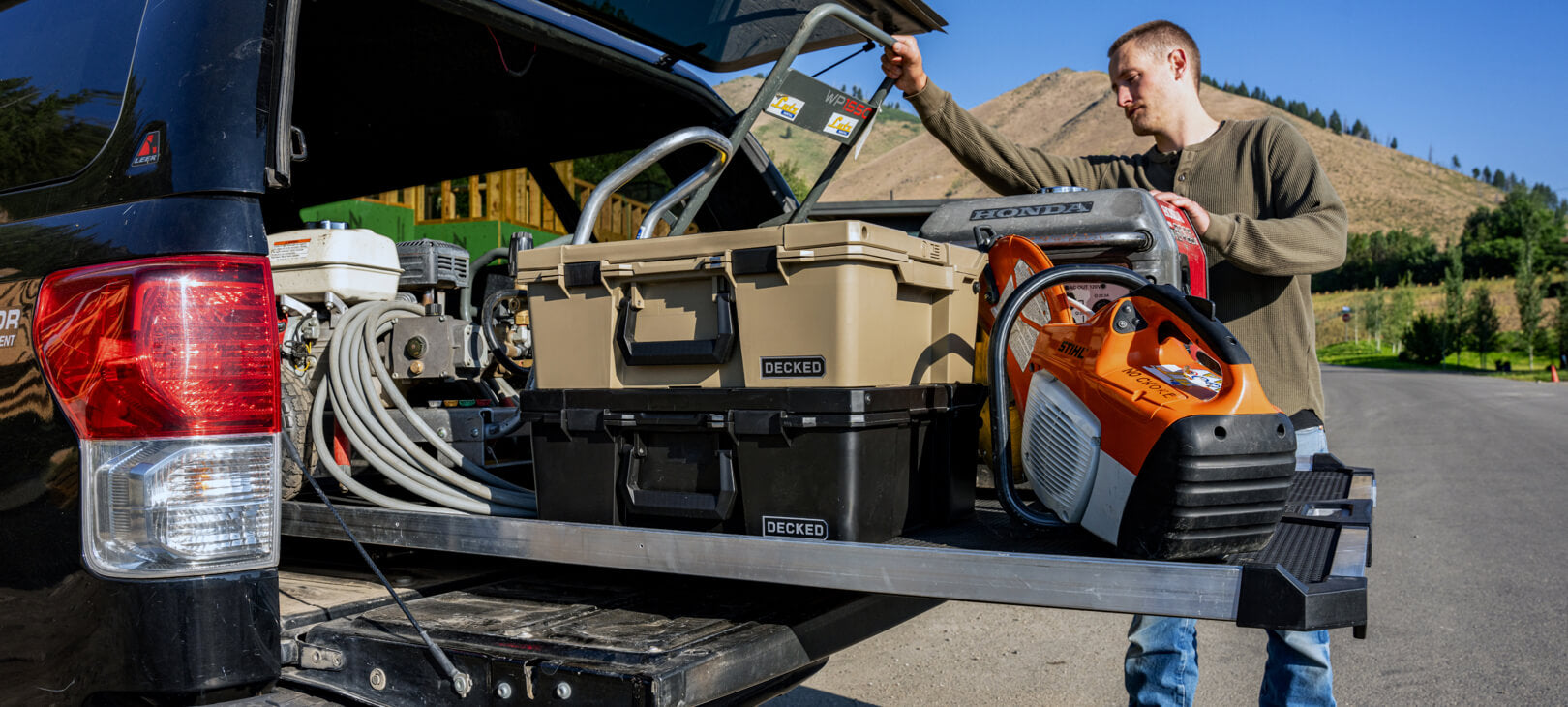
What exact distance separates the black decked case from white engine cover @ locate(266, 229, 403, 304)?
4.64 ft

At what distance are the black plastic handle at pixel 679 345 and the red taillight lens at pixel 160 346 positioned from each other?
62 centimetres

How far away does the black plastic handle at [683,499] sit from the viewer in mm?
1962

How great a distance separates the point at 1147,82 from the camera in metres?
3.08

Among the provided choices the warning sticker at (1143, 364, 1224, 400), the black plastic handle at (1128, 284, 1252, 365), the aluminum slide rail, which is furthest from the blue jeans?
the black plastic handle at (1128, 284, 1252, 365)

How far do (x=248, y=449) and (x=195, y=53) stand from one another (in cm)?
67

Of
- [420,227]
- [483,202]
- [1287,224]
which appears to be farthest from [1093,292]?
[483,202]

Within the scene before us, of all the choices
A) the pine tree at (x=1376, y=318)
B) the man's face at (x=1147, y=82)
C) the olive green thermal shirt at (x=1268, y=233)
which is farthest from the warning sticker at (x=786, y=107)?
the pine tree at (x=1376, y=318)

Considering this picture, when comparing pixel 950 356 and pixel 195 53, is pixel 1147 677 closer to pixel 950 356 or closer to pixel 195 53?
pixel 950 356

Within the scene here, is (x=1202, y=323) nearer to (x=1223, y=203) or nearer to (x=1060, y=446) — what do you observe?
(x=1060, y=446)

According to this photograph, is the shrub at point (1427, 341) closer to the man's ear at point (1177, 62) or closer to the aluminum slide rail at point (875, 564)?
the man's ear at point (1177, 62)

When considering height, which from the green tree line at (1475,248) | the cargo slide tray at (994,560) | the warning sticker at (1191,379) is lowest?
the cargo slide tray at (994,560)

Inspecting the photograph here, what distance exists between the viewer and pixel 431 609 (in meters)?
2.06

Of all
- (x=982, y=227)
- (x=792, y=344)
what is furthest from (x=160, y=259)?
(x=982, y=227)

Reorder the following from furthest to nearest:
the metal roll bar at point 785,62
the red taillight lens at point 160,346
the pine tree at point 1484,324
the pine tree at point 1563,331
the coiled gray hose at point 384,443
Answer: the pine tree at point 1484,324, the pine tree at point 1563,331, the metal roll bar at point 785,62, the coiled gray hose at point 384,443, the red taillight lens at point 160,346
